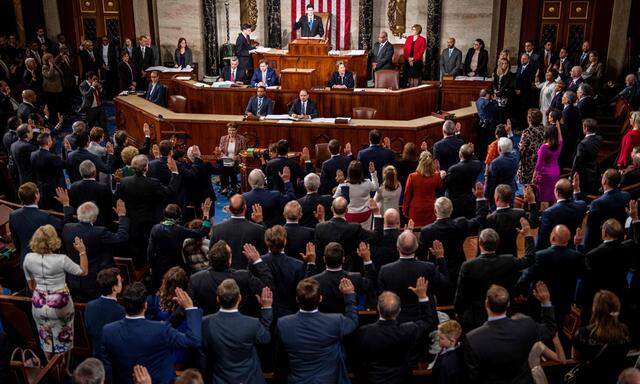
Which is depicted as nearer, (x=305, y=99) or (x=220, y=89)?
(x=305, y=99)

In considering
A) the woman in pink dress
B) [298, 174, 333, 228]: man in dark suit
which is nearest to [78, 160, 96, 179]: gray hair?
[298, 174, 333, 228]: man in dark suit

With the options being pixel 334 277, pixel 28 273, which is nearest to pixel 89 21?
pixel 28 273

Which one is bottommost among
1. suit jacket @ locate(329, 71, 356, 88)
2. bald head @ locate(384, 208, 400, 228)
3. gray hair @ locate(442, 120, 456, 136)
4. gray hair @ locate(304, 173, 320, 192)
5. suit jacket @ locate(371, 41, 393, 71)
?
bald head @ locate(384, 208, 400, 228)

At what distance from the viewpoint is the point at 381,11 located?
16.8 meters

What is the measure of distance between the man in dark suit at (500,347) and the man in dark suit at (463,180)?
3.27 meters

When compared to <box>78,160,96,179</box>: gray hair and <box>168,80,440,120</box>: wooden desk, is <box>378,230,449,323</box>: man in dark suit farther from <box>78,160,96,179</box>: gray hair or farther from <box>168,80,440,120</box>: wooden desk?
<box>168,80,440,120</box>: wooden desk

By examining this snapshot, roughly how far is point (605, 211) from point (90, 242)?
4.84m

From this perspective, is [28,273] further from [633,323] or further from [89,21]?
[89,21]

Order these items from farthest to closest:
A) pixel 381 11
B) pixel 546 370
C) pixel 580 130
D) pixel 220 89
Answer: pixel 381 11, pixel 220 89, pixel 580 130, pixel 546 370

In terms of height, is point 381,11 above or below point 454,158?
above

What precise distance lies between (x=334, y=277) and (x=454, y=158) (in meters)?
4.34

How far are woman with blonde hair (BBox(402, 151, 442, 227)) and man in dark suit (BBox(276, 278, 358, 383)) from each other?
114 inches

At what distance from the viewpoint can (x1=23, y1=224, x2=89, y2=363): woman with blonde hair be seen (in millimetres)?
5273

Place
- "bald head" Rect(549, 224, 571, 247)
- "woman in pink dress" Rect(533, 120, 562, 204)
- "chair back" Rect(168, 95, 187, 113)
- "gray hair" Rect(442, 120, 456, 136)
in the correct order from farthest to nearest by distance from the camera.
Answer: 1. "chair back" Rect(168, 95, 187, 113)
2. "gray hair" Rect(442, 120, 456, 136)
3. "woman in pink dress" Rect(533, 120, 562, 204)
4. "bald head" Rect(549, 224, 571, 247)
